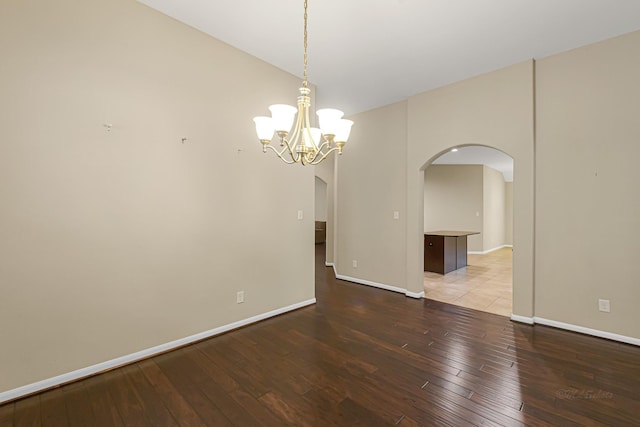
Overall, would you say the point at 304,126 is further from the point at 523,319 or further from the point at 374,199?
the point at 523,319

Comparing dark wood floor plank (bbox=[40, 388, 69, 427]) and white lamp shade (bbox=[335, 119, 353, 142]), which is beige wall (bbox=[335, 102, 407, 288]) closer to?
white lamp shade (bbox=[335, 119, 353, 142])

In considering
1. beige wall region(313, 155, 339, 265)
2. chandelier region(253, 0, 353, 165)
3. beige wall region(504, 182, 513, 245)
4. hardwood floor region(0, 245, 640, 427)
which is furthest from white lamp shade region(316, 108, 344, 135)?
beige wall region(504, 182, 513, 245)

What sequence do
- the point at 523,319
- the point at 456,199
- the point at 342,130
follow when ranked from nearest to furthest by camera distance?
the point at 342,130
the point at 523,319
the point at 456,199

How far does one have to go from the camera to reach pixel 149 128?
8.28ft

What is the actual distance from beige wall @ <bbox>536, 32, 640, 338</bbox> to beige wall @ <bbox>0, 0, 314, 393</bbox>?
3.25m

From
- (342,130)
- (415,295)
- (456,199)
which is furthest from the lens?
(456,199)

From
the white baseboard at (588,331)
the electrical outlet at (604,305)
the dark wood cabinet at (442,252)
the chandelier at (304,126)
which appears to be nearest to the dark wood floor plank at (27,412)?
the chandelier at (304,126)

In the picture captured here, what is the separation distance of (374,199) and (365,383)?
320 centimetres

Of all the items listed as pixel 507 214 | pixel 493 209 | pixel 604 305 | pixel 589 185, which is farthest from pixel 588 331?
pixel 507 214

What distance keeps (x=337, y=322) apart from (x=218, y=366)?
1.42 m

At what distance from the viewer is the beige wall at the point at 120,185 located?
1968mm

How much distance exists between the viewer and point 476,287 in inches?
193

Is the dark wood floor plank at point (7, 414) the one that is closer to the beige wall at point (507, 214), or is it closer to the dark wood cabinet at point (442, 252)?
the dark wood cabinet at point (442, 252)

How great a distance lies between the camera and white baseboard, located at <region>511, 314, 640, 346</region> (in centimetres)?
281
